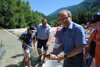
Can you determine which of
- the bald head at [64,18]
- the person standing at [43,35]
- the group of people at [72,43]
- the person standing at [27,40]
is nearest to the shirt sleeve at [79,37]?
the group of people at [72,43]

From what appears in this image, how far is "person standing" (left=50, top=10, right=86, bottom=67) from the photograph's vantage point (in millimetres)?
5695

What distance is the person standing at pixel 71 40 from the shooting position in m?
5.70

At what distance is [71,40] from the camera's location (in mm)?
5871

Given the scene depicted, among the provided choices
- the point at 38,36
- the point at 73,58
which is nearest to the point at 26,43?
the point at 38,36

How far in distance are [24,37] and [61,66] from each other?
15.5 feet

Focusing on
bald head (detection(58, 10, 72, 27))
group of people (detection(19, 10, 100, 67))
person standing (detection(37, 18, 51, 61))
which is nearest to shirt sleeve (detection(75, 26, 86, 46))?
group of people (detection(19, 10, 100, 67))

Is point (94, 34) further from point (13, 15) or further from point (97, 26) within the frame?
point (13, 15)

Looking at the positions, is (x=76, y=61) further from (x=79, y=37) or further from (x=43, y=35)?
(x=43, y=35)

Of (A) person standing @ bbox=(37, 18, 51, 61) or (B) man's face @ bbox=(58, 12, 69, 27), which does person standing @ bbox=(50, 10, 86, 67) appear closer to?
(B) man's face @ bbox=(58, 12, 69, 27)

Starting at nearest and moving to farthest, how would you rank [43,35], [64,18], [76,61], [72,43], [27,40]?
1. [64,18]
2. [72,43]
3. [76,61]
4. [27,40]
5. [43,35]

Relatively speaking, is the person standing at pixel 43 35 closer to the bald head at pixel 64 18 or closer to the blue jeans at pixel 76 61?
A: the blue jeans at pixel 76 61

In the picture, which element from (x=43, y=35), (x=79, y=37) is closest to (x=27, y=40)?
(x=43, y=35)

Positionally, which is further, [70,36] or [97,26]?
[70,36]

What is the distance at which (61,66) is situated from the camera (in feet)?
22.0
